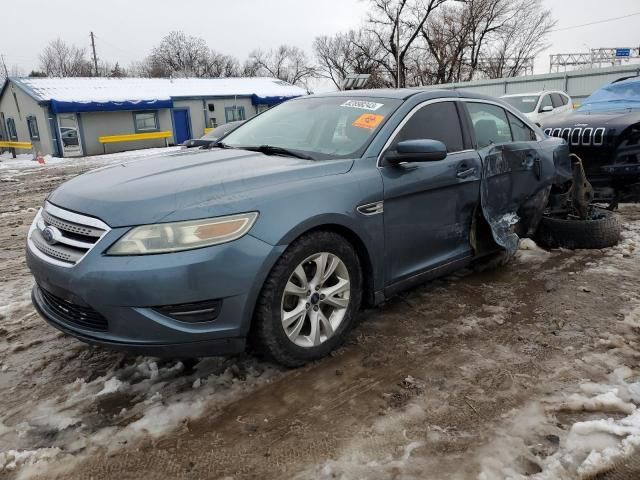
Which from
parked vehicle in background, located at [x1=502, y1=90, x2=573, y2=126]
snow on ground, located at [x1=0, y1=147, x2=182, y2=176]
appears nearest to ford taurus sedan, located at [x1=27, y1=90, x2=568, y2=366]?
parked vehicle in background, located at [x1=502, y1=90, x2=573, y2=126]

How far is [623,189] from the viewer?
19.7 feet

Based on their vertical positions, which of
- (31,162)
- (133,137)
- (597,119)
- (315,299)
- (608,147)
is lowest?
(31,162)

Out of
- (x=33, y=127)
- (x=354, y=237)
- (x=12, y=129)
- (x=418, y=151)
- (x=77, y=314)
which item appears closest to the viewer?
(x=77, y=314)

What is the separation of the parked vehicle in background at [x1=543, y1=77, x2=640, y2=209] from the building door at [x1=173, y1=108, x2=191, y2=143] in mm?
23260

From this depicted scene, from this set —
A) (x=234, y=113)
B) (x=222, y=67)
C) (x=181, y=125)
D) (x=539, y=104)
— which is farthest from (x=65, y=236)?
(x=222, y=67)

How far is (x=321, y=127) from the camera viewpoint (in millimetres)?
3693

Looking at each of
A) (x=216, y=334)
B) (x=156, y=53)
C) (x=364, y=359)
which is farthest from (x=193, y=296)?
(x=156, y=53)

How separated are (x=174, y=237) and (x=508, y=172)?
9.93 feet

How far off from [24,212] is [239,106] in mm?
21761

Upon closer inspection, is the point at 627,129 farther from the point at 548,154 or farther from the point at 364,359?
the point at 364,359

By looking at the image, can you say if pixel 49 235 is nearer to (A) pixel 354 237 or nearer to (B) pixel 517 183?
(A) pixel 354 237

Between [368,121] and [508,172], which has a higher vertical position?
[368,121]

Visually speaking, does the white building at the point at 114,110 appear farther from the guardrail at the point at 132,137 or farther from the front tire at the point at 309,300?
the front tire at the point at 309,300

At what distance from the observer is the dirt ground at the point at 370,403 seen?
7.30ft
